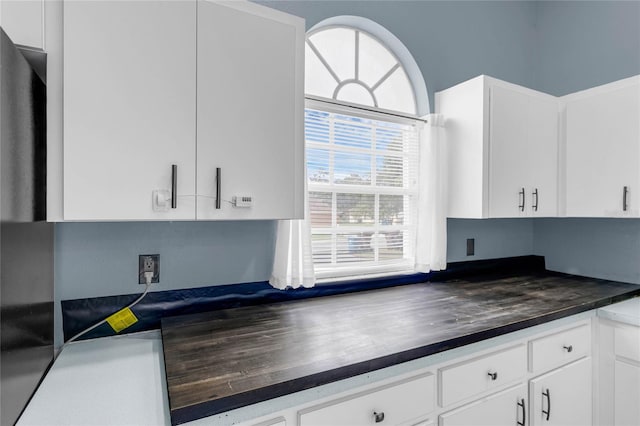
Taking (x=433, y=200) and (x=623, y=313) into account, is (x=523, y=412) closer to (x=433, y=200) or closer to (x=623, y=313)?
(x=623, y=313)

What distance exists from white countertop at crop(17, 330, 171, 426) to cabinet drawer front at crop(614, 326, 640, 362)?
2.02m

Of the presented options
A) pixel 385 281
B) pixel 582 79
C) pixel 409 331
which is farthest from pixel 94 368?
pixel 582 79

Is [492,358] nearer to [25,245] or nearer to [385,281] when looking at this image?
[385,281]

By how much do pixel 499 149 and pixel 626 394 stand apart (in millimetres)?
1372

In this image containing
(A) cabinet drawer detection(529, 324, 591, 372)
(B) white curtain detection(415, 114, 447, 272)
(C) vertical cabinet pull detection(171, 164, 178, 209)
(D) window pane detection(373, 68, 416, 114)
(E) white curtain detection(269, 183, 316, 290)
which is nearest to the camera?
(C) vertical cabinet pull detection(171, 164, 178, 209)

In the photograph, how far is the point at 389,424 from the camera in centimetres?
108

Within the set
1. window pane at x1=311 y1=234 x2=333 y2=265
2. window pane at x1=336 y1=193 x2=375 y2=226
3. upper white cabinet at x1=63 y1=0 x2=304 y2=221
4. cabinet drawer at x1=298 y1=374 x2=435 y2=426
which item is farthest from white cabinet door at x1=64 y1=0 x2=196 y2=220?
window pane at x1=336 y1=193 x2=375 y2=226

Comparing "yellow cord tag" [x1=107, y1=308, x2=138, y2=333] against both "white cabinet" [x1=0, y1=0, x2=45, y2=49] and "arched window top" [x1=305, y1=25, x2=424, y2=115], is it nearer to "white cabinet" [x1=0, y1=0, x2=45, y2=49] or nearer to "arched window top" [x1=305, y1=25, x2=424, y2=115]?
"white cabinet" [x1=0, y1=0, x2=45, y2=49]

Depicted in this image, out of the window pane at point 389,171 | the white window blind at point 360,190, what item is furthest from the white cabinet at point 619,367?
the window pane at point 389,171

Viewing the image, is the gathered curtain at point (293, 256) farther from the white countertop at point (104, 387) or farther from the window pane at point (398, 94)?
the window pane at point (398, 94)

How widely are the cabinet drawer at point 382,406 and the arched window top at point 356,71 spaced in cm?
145

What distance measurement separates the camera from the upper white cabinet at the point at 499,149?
6.31ft

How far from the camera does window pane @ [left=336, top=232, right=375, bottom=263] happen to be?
1925mm

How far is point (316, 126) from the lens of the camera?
6.01ft
